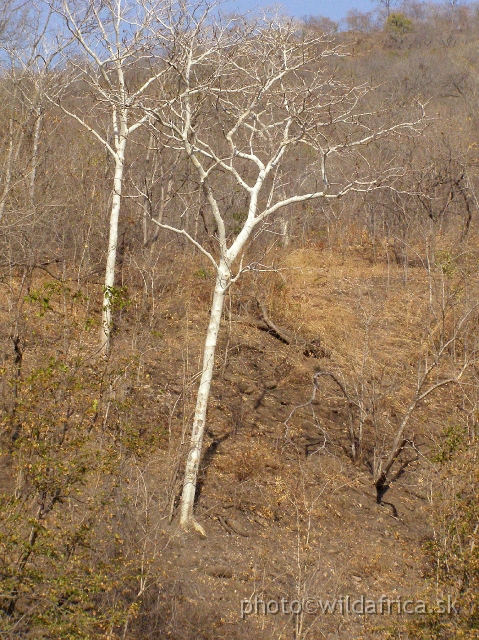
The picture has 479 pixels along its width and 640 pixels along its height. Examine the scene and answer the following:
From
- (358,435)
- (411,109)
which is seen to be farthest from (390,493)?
(411,109)

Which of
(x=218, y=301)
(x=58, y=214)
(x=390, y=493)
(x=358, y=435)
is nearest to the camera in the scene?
(x=218, y=301)

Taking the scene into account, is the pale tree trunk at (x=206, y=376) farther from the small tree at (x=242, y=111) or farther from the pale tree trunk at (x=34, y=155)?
the pale tree trunk at (x=34, y=155)

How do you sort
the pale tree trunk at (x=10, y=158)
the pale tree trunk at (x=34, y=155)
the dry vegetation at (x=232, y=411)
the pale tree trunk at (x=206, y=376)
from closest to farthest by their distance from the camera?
the dry vegetation at (x=232, y=411) → the pale tree trunk at (x=206, y=376) → the pale tree trunk at (x=10, y=158) → the pale tree trunk at (x=34, y=155)

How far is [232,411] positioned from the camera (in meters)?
10.6

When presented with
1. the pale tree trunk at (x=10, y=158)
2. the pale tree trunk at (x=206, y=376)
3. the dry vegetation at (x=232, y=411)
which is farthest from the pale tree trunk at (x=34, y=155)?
the pale tree trunk at (x=206, y=376)

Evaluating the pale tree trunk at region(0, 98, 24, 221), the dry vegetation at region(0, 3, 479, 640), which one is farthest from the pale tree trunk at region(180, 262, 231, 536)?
the pale tree trunk at region(0, 98, 24, 221)

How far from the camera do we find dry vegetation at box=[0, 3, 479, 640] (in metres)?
4.71

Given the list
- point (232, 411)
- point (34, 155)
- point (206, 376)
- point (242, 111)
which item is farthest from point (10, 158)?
point (206, 376)

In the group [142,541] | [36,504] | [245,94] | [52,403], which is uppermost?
[245,94]

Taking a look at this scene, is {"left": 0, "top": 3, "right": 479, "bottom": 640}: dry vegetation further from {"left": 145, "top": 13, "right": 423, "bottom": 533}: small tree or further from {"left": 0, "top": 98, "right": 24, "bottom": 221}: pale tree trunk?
{"left": 145, "top": 13, "right": 423, "bottom": 533}: small tree

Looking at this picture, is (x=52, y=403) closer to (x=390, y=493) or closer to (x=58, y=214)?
(x=390, y=493)

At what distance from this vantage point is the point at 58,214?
11.9m

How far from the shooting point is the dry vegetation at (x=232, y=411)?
4707 millimetres

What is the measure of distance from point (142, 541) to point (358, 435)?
523 centimetres
